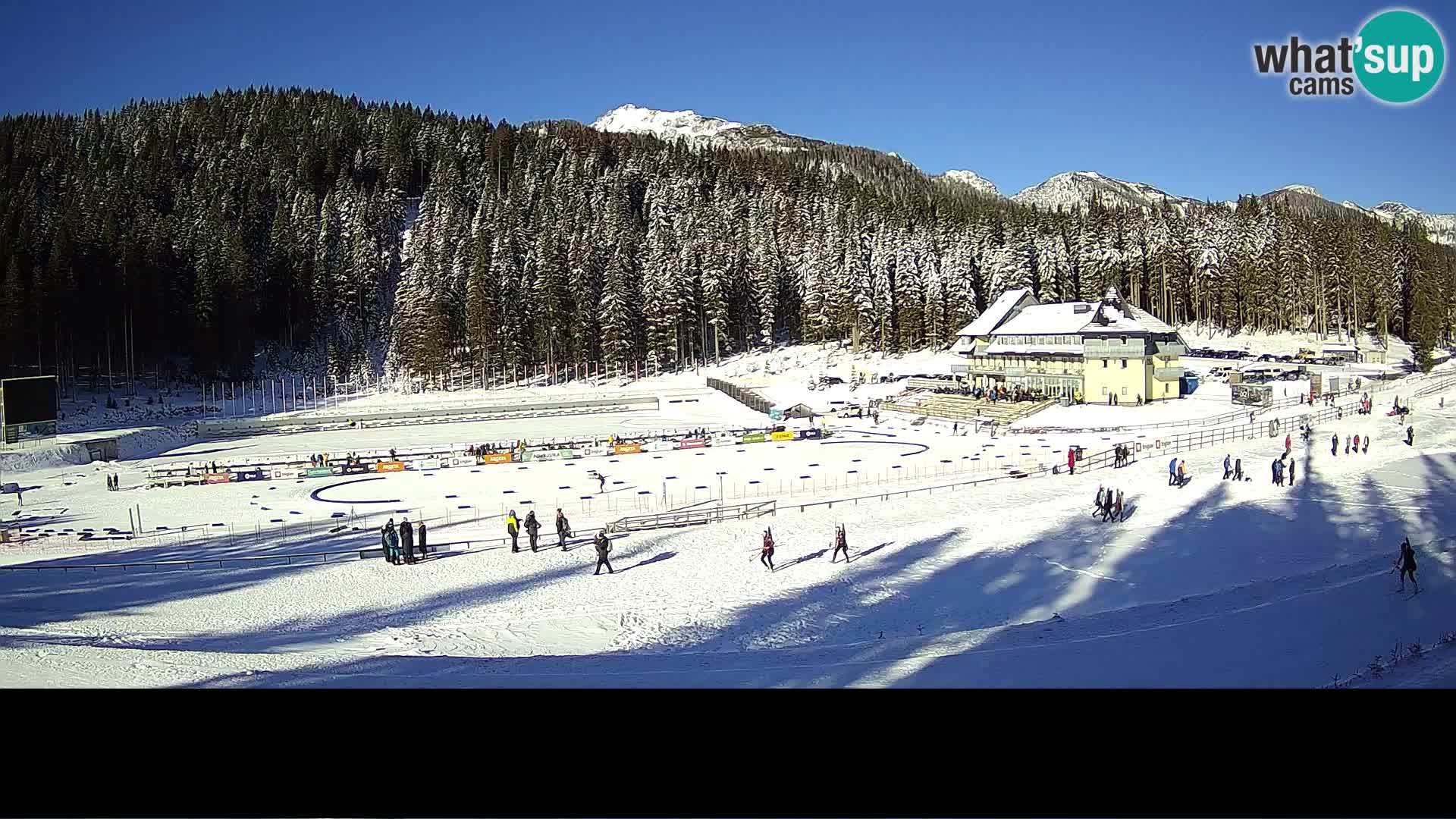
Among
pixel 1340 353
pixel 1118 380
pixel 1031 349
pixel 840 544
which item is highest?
pixel 1031 349

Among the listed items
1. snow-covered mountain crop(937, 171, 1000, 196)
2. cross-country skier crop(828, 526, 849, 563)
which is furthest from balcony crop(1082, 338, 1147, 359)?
snow-covered mountain crop(937, 171, 1000, 196)

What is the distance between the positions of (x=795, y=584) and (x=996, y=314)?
3058 centimetres

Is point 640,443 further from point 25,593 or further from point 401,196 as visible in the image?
point 401,196

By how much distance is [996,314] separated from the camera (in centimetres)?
4006

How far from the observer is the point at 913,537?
14.2 metres

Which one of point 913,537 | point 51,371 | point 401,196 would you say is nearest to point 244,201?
point 401,196

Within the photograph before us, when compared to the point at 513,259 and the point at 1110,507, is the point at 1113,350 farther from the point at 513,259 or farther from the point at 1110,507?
the point at 513,259

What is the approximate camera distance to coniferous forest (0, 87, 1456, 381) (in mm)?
35562

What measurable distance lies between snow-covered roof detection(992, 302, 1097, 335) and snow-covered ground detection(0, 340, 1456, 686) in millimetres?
12716

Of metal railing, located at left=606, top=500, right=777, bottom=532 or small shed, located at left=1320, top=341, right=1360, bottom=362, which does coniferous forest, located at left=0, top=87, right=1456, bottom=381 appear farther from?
metal railing, located at left=606, top=500, right=777, bottom=532

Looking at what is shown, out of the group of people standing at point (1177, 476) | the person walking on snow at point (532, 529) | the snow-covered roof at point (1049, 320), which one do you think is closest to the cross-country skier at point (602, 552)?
the person walking on snow at point (532, 529)

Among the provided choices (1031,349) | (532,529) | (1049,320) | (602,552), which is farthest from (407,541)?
(1049,320)

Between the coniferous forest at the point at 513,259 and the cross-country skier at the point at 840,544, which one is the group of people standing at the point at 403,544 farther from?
the coniferous forest at the point at 513,259

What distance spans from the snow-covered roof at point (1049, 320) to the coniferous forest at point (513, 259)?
7791 millimetres
